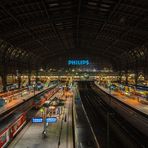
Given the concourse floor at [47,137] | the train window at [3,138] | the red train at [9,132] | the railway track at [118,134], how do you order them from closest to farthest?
the train window at [3,138], the red train at [9,132], the concourse floor at [47,137], the railway track at [118,134]

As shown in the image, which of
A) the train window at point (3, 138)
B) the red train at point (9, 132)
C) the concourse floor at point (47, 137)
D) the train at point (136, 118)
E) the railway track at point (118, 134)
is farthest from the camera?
the train at point (136, 118)

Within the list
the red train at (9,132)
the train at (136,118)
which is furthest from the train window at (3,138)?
the train at (136,118)

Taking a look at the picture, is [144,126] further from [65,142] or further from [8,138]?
[8,138]

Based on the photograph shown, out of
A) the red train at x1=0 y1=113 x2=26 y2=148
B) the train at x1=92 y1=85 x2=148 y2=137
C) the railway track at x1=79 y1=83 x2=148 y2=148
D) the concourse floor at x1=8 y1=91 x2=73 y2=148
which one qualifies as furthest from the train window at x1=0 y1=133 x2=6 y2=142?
the train at x1=92 y1=85 x2=148 y2=137

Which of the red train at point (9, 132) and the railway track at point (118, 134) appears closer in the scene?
the red train at point (9, 132)

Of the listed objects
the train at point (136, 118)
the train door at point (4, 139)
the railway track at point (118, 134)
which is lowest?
the railway track at point (118, 134)

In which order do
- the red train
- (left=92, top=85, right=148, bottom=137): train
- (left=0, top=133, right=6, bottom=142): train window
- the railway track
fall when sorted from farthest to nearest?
1. (left=92, top=85, right=148, bottom=137): train
2. the railway track
3. the red train
4. (left=0, top=133, right=6, bottom=142): train window

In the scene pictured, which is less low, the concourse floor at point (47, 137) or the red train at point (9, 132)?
the red train at point (9, 132)

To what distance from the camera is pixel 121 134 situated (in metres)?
33.9

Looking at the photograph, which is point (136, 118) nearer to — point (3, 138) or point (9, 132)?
point (9, 132)

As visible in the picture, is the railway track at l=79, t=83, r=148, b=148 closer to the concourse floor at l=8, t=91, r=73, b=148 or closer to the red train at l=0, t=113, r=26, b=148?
the concourse floor at l=8, t=91, r=73, b=148

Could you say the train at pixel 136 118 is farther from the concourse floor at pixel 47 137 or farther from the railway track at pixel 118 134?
the concourse floor at pixel 47 137

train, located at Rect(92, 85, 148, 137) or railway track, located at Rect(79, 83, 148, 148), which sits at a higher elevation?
train, located at Rect(92, 85, 148, 137)

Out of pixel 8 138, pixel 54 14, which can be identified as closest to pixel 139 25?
pixel 54 14
